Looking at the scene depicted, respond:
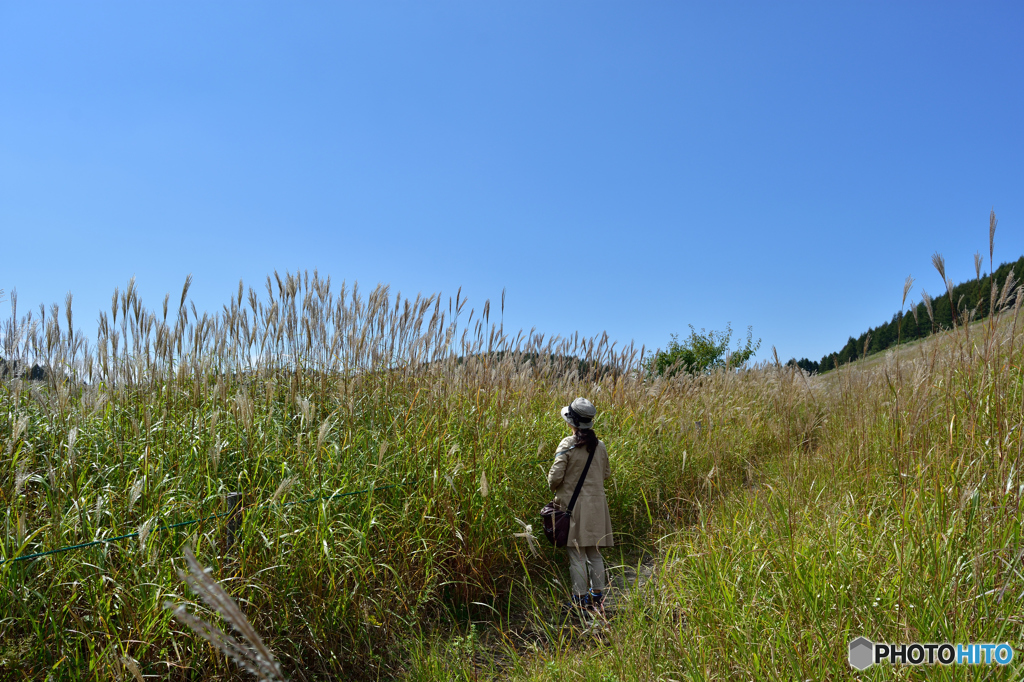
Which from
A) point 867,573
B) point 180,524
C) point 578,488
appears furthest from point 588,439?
point 180,524

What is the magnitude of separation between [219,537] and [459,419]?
181 cm

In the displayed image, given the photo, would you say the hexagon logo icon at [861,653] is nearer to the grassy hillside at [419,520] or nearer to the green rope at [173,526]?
the grassy hillside at [419,520]

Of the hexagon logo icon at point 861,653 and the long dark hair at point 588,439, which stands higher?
the long dark hair at point 588,439

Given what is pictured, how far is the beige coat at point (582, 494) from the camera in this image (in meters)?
3.72

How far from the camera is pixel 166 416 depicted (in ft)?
10.7

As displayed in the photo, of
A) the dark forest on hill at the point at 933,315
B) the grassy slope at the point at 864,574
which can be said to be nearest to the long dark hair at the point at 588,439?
the grassy slope at the point at 864,574

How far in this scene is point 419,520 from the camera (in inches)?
130

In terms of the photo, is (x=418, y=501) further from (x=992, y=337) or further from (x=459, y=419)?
(x=992, y=337)

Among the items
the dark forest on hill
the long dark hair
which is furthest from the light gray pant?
the dark forest on hill

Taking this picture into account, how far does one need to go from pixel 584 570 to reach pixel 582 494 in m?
0.47

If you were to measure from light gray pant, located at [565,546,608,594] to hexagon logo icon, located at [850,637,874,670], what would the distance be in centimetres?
186

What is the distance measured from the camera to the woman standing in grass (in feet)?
12.0
